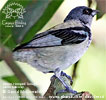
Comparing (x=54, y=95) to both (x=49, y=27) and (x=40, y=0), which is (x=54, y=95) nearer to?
(x=40, y=0)

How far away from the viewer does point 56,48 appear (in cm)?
117

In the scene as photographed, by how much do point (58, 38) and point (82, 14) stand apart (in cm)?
35

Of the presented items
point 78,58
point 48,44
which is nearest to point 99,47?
point 78,58

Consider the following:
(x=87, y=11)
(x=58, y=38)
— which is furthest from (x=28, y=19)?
(x=87, y=11)

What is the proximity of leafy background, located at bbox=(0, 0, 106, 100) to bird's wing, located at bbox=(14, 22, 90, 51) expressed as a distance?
5 centimetres

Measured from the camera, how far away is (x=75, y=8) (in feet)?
4.42

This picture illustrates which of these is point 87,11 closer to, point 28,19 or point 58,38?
point 58,38

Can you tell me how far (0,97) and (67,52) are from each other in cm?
35

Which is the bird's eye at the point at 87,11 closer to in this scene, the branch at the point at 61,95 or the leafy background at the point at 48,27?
the leafy background at the point at 48,27

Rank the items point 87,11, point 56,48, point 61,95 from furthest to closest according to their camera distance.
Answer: point 87,11 < point 56,48 < point 61,95

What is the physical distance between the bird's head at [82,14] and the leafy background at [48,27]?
4 cm

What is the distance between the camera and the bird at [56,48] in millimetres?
1055

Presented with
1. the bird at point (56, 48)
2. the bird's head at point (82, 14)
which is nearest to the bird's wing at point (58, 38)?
the bird at point (56, 48)

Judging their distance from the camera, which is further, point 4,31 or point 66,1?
point 66,1
